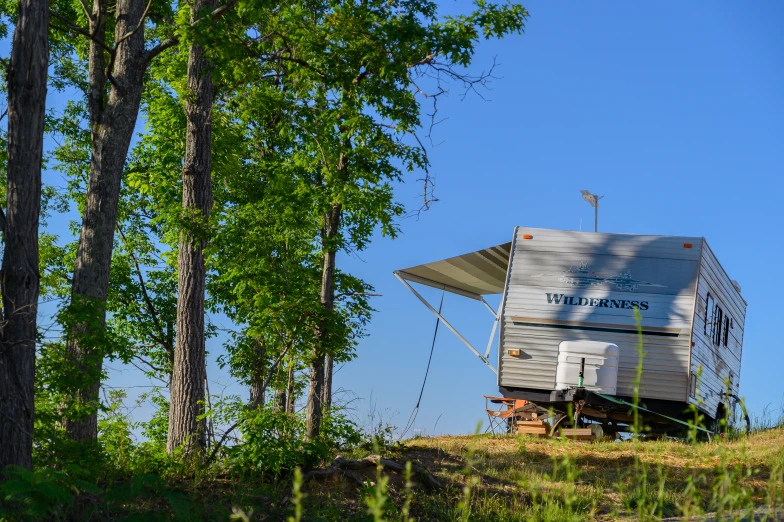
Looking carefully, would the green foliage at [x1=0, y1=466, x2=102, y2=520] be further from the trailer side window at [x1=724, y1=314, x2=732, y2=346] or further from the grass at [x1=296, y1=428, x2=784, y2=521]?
the trailer side window at [x1=724, y1=314, x2=732, y2=346]

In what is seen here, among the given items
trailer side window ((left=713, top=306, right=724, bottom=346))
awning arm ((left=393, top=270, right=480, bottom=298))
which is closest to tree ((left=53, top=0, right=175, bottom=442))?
awning arm ((left=393, top=270, right=480, bottom=298))

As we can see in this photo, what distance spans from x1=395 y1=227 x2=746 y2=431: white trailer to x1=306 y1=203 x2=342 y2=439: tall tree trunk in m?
2.97

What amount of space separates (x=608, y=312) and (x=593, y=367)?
980 millimetres

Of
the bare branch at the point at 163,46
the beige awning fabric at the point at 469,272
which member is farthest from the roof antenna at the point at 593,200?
the bare branch at the point at 163,46

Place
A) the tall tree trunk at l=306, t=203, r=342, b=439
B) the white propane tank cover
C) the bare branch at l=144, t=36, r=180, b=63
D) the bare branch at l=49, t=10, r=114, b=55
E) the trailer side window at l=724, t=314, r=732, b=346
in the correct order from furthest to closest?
the trailer side window at l=724, t=314, r=732, b=346
the white propane tank cover
the tall tree trunk at l=306, t=203, r=342, b=439
the bare branch at l=144, t=36, r=180, b=63
the bare branch at l=49, t=10, r=114, b=55

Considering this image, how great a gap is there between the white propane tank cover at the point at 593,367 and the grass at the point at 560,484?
3.36ft

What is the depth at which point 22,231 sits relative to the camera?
299 inches

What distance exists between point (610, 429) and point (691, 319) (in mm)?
3241

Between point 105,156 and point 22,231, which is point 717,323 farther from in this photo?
point 22,231

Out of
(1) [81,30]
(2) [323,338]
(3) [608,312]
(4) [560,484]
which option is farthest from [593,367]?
(1) [81,30]

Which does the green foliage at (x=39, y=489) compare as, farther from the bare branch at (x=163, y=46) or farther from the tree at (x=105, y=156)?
the bare branch at (x=163, y=46)

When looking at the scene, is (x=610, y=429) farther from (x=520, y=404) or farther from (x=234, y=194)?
(x=234, y=194)

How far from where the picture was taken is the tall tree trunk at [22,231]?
7.33m

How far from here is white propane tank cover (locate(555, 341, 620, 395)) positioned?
13805mm
